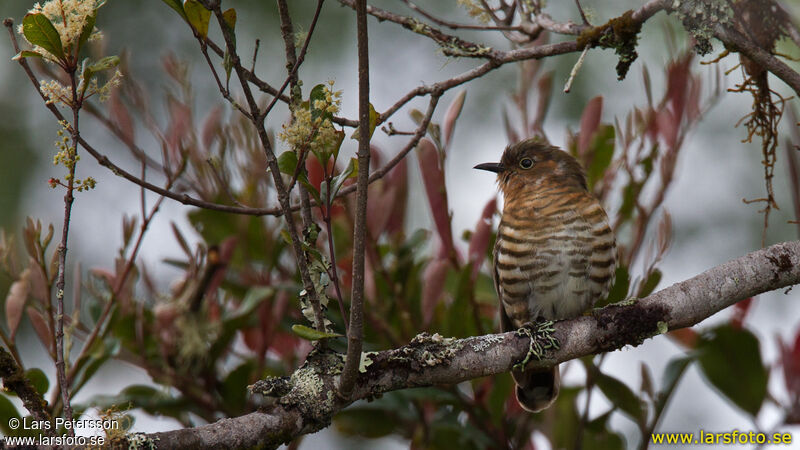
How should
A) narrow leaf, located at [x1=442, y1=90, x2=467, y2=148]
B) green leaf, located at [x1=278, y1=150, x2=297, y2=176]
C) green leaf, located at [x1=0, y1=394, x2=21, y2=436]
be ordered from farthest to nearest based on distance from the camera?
narrow leaf, located at [x1=442, y1=90, x2=467, y2=148] → green leaf, located at [x1=0, y1=394, x2=21, y2=436] → green leaf, located at [x1=278, y1=150, x2=297, y2=176]

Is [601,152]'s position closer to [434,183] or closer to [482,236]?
[482,236]

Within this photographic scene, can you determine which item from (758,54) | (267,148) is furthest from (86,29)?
(758,54)

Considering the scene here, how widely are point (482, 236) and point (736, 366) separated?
3.25ft

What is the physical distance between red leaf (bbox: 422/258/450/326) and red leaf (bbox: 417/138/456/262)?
176 millimetres

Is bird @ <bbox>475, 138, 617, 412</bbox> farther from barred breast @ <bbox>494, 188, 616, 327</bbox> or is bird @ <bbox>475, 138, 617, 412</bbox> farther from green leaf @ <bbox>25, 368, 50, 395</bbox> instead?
green leaf @ <bbox>25, 368, 50, 395</bbox>

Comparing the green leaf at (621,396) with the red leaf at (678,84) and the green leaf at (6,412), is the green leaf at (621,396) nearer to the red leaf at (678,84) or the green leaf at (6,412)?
the red leaf at (678,84)

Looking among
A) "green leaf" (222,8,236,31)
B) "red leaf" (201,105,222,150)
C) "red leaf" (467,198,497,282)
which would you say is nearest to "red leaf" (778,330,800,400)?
"red leaf" (467,198,497,282)

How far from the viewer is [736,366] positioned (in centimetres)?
280

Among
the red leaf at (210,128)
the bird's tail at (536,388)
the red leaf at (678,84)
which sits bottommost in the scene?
the bird's tail at (536,388)

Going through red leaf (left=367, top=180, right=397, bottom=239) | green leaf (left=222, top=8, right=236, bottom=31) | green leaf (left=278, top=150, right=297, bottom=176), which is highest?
red leaf (left=367, top=180, right=397, bottom=239)

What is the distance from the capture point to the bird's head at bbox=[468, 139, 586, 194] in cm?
324

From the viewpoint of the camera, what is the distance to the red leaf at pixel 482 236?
2935 millimetres

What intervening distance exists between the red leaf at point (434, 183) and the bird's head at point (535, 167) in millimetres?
564

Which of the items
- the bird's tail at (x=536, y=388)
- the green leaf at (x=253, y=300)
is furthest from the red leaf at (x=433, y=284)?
the green leaf at (x=253, y=300)
